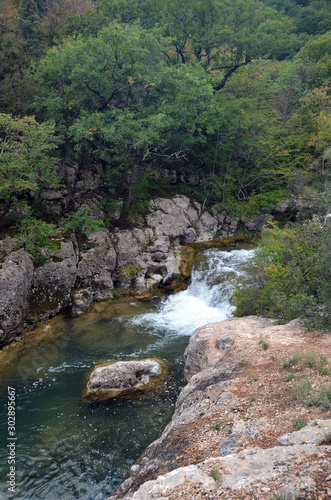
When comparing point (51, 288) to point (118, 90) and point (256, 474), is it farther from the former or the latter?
point (256, 474)

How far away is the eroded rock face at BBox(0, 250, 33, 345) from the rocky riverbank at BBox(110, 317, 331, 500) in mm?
7519

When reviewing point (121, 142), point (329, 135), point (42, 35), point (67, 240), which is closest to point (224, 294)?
point (67, 240)

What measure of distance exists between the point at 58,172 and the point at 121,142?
4330mm

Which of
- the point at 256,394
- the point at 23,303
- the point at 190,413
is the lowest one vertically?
the point at 23,303

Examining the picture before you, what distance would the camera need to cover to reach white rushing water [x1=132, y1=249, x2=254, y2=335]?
1385cm

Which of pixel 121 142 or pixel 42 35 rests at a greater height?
pixel 42 35

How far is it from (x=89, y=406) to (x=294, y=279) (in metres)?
7.53

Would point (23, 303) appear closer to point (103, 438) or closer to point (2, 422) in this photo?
point (2, 422)

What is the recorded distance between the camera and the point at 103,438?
25.4 ft

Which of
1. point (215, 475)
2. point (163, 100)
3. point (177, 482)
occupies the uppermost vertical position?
point (163, 100)

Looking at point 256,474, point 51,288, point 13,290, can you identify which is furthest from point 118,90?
point 256,474

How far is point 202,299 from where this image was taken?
16.0m

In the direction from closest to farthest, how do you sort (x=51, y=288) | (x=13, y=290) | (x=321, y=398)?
(x=321, y=398), (x=13, y=290), (x=51, y=288)

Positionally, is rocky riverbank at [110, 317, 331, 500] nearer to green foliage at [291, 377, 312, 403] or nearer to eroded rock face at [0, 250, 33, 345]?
green foliage at [291, 377, 312, 403]
